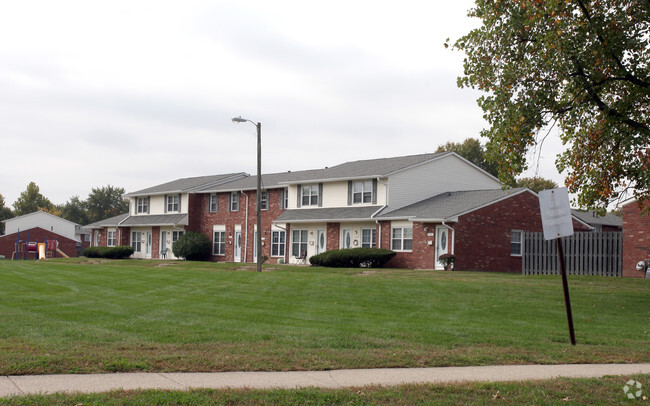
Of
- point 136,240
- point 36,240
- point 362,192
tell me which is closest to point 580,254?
point 362,192

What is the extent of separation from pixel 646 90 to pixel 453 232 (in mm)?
16601

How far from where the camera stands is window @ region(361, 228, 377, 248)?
36325 millimetres

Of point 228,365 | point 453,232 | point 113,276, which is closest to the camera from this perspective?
point 228,365

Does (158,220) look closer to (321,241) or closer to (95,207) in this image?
(321,241)

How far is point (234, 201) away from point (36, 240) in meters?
33.5

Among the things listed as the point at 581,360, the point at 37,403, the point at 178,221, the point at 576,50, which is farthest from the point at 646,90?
the point at 178,221

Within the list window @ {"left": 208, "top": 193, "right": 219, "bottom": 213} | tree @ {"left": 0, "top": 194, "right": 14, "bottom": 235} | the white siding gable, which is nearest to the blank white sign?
the white siding gable

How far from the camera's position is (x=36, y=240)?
230 ft

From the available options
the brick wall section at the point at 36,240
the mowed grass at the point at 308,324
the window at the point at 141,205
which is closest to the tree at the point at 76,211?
the brick wall section at the point at 36,240

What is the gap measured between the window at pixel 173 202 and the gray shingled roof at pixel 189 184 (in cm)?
64

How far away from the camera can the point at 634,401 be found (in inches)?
280

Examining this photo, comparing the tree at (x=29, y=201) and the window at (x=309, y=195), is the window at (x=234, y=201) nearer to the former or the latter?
the window at (x=309, y=195)

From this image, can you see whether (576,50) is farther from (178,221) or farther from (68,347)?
(178,221)

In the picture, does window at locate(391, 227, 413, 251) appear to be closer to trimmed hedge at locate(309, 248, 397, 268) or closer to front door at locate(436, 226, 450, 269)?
trimmed hedge at locate(309, 248, 397, 268)
